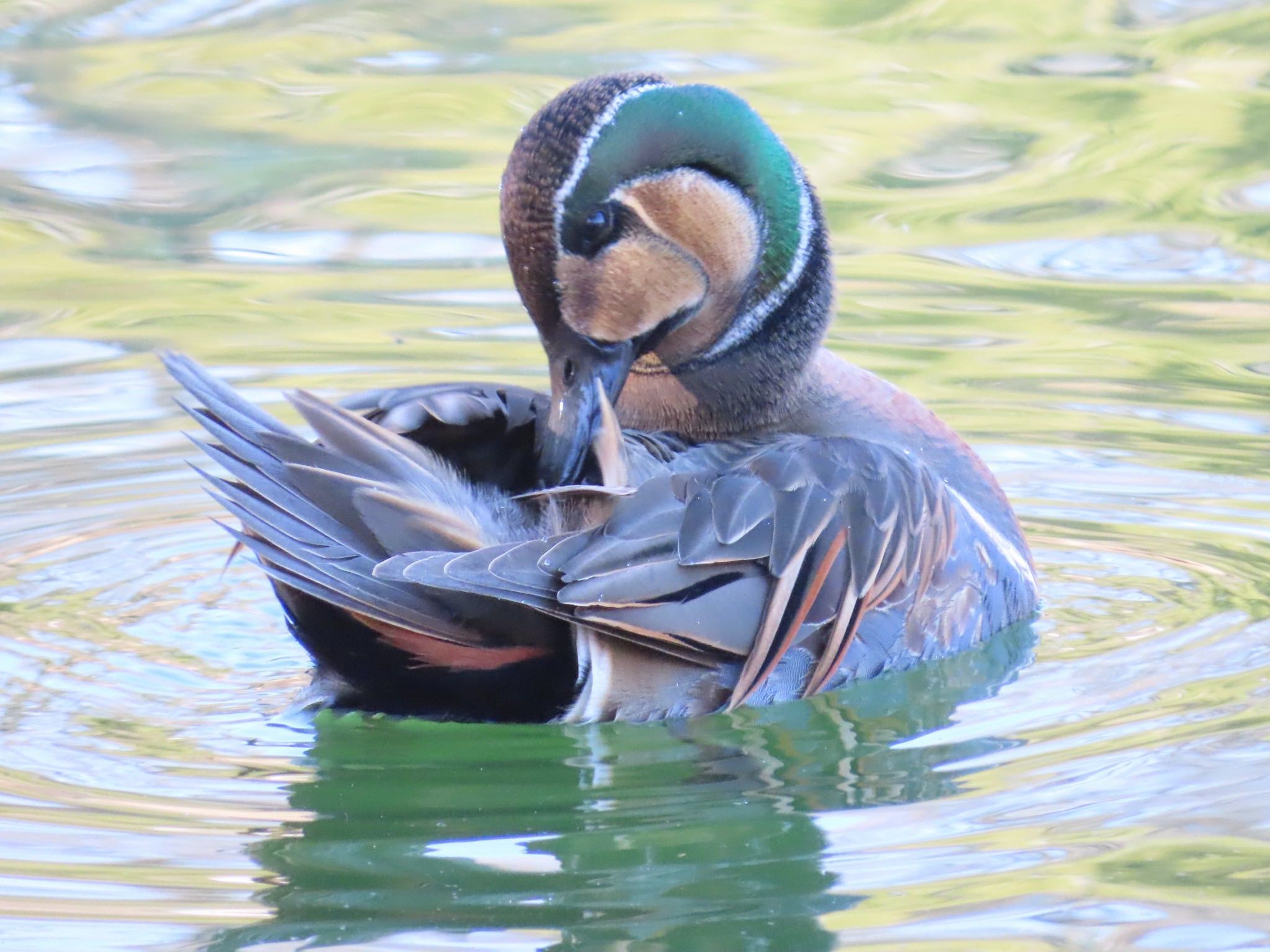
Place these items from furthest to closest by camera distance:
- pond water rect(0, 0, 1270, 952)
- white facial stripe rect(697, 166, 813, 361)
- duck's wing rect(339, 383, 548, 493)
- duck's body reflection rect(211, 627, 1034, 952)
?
1. white facial stripe rect(697, 166, 813, 361)
2. duck's wing rect(339, 383, 548, 493)
3. pond water rect(0, 0, 1270, 952)
4. duck's body reflection rect(211, 627, 1034, 952)

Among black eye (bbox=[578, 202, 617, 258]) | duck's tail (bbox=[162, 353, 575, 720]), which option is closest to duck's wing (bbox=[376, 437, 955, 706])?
duck's tail (bbox=[162, 353, 575, 720])

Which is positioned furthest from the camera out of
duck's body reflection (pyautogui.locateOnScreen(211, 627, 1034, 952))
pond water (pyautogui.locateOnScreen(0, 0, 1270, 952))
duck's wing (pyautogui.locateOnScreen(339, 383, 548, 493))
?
duck's wing (pyautogui.locateOnScreen(339, 383, 548, 493))

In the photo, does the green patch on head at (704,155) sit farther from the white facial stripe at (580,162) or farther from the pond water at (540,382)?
the pond water at (540,382)

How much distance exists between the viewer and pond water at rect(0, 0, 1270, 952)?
12.3 feet

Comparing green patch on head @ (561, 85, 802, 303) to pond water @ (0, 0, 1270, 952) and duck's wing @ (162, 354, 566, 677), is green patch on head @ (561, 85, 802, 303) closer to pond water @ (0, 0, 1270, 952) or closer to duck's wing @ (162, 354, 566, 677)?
duck's wing @ (162, 354, 566, 677)

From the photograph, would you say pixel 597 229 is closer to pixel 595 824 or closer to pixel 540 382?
pixel 595 824

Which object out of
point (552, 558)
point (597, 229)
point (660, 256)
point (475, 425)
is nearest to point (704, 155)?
point (660, 256)

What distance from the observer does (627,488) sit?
443 cm

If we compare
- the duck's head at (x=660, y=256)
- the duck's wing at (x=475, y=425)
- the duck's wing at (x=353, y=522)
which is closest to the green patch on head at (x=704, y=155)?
the duck's head at (x=660, y=256)

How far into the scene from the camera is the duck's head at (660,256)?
4.58m

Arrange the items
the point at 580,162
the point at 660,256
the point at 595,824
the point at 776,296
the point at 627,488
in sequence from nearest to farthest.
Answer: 1. the point at 595,824
2. the point at 627,488
3. the point at 580,162
4. the point at 660,256
5. the point at 776,296

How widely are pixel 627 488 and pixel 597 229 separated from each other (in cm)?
63

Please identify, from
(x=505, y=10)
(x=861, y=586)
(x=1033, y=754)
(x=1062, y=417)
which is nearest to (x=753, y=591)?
(x=861, y=586)

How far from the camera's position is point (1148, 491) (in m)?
6.38
